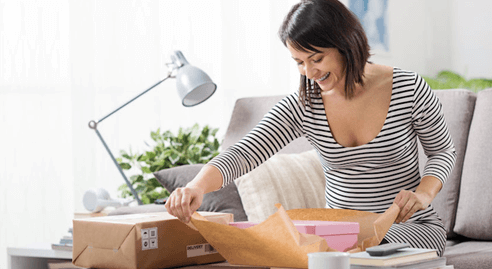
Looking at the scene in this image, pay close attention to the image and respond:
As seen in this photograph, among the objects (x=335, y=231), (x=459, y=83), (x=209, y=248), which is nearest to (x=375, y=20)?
(x=459, y=83)

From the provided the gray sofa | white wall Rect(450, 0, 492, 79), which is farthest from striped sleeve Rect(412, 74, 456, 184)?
white wall Rect(450, 0, 492, 79)

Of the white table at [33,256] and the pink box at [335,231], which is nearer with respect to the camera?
the pink box at [335,231]

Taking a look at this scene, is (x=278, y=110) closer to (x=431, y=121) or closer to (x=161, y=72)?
(x=431, y=121)

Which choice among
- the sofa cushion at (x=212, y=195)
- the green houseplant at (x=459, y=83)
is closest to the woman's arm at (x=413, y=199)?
the sofa cushion at (x=212, y=195)

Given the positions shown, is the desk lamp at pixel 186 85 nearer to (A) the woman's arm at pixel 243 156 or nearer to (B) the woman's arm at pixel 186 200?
(A) the woman's arm at pixel 243 156

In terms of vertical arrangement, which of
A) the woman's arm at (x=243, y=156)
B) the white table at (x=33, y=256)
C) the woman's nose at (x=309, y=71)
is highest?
the woman's nose at (x=309, y=71)

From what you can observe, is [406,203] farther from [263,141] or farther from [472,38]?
[472,38]

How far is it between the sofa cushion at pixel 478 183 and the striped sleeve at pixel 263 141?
68cm

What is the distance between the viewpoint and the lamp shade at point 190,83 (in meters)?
2.12

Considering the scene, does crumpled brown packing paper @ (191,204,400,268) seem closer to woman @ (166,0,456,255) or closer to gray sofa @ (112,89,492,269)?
woman @ (166,0,456,255)

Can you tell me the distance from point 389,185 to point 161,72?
1.50 m

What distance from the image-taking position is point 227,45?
305 centimetres

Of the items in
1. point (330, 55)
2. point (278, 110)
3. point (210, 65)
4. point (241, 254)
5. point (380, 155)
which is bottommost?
point (241, 254)

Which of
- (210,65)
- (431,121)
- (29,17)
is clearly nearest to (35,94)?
(29,17)
